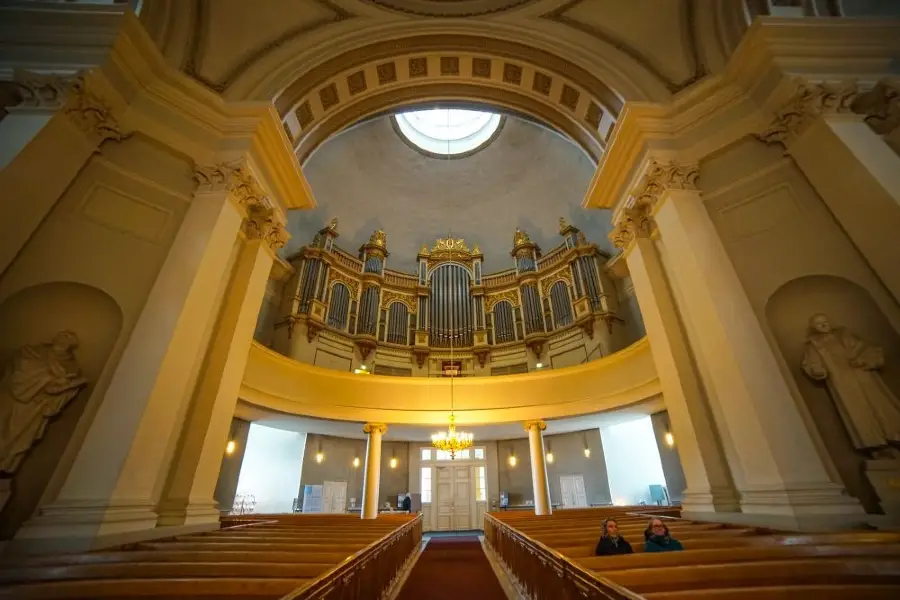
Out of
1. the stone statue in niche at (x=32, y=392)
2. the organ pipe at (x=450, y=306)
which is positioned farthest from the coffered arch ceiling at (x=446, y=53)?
the organ pipe at (x=450, y=306)

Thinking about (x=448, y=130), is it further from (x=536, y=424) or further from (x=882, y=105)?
(x=882, y=105)

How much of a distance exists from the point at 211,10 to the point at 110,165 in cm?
295

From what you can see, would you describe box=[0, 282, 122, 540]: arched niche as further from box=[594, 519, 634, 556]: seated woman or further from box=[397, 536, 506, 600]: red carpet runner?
box=[594, 519, 634, 556]: seated woman

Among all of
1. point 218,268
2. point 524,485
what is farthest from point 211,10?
point 524,485

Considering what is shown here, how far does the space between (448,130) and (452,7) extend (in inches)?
390

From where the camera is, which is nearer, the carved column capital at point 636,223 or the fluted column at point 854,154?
the fluted column at point 854,154

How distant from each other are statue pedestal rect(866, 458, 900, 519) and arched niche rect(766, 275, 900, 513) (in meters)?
0.10

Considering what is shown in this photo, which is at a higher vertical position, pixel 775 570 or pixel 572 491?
pixel 572 491

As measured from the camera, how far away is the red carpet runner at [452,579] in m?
3.93

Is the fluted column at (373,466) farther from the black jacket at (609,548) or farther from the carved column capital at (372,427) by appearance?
the black jacket at (609,548)

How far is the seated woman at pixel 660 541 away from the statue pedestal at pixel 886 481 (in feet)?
6.98

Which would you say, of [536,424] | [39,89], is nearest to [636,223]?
[536,424]

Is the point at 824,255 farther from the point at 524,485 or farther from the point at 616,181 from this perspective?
the point at 524,485

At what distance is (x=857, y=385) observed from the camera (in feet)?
11.0
